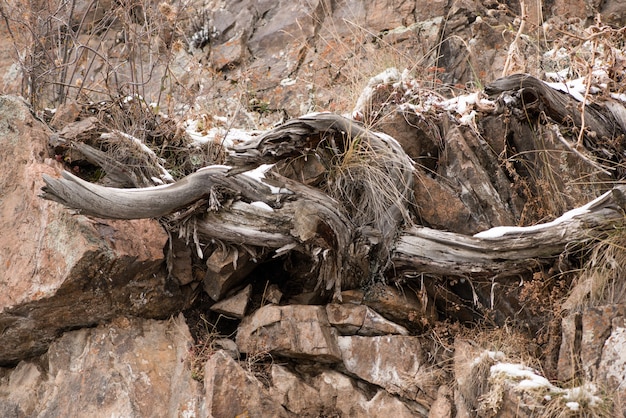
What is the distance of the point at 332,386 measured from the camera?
4883 millimetres

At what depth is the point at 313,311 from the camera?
5.06 meters

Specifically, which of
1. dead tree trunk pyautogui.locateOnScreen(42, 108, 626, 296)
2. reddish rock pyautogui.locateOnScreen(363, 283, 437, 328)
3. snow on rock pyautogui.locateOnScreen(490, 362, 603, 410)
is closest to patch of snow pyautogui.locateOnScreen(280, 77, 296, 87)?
dead tree trunk pyautogui.locateOnScreen(42, 108, 626, 296)

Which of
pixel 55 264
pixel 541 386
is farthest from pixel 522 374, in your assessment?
pixel 55 264

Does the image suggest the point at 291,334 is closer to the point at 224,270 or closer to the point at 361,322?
the point at 361,322

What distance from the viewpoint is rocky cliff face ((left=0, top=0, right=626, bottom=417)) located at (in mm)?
4582

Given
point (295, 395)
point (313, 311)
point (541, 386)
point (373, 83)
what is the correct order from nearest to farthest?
point (541, 386)
point (295, 395)
point (313, 311)
point (373, 83)

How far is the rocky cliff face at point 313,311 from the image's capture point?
4.58 meters

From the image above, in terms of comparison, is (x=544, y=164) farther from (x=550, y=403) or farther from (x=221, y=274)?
(x=221, y=274)

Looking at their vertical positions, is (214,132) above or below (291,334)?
above

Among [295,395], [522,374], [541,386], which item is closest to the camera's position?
[541,386]

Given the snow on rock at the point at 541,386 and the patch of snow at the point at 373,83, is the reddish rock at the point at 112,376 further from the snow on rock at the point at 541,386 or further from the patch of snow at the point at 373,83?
the patch of snow at the point at 373,83

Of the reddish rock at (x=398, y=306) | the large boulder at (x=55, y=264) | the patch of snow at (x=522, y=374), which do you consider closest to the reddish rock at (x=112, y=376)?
the large boulder at (x=55, y=264)

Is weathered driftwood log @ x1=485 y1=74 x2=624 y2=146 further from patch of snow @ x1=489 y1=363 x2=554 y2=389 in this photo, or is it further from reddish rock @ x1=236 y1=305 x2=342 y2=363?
reddish rock @ x1=236 y1=305 x2=342 y2=363

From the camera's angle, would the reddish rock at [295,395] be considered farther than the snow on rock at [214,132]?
No
